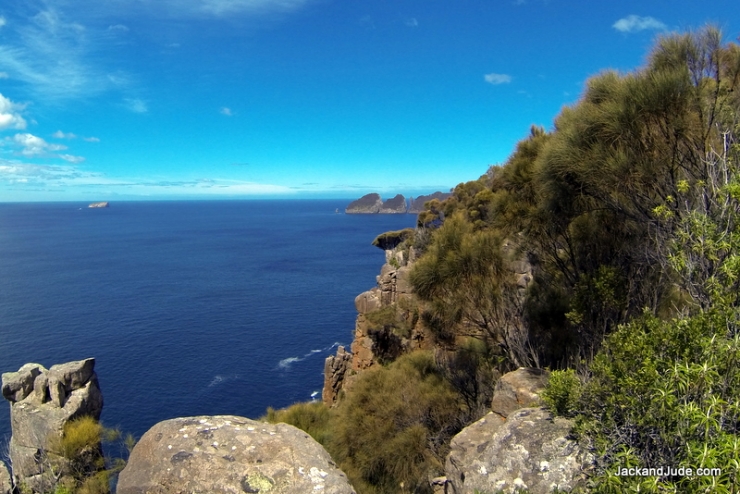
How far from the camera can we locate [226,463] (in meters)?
8.00

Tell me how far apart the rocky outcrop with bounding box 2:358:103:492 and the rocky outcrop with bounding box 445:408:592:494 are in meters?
14.6

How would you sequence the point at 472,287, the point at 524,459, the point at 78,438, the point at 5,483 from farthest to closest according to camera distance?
the point at 78,438 < the point at 472,287 < the point at 5,483 < the point at 524,459

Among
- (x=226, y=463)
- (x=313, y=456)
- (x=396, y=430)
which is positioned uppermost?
(x=226, y=463)

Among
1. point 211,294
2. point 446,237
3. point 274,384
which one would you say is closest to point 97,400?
point 446,237

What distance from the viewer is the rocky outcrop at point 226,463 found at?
7703 millimetres

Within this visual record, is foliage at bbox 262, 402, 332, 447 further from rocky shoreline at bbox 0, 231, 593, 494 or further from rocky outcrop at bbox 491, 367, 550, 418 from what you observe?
rocky outcrop at bbox 491, 367, 550, 418

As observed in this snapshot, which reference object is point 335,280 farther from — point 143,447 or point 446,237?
point 143,447

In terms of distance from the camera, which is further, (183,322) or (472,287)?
(183,322)

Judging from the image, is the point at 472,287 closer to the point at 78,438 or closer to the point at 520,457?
the point at 520,457

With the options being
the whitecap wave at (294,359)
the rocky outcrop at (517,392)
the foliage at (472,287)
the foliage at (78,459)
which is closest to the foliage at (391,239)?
the whitecap wave at (294,359)

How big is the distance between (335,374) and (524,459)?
22.4 m

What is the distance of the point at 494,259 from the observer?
46.6ft

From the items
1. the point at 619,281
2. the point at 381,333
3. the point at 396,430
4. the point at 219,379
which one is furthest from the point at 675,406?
the point at 219,379

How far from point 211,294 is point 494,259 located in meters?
69.8
